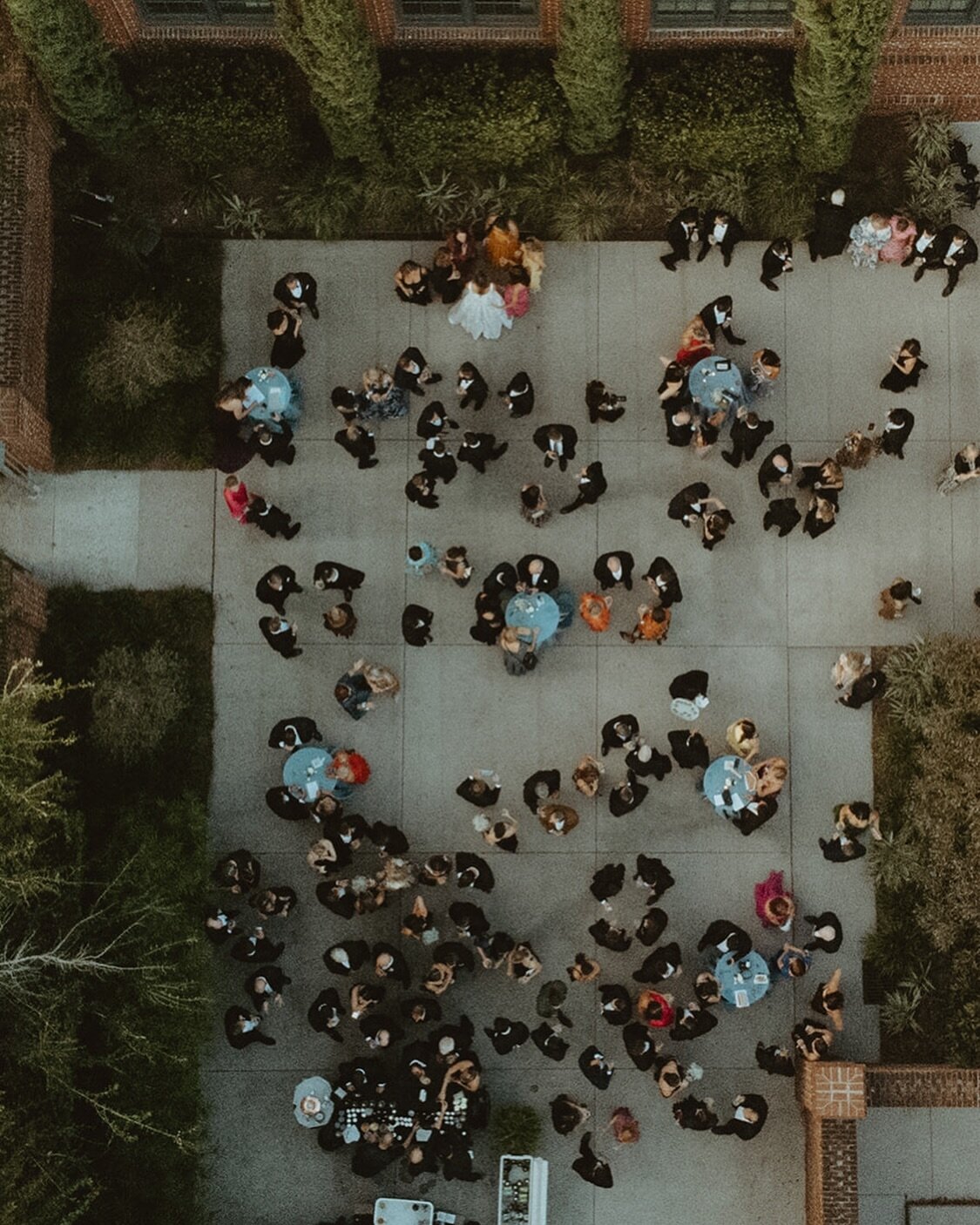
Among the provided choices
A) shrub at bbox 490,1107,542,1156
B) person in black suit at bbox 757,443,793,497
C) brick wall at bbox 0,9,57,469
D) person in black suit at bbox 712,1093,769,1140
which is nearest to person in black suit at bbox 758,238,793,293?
person in black suit at bbox 757,443,793,497

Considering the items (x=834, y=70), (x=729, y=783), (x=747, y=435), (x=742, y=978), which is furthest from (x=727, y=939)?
(x=834, y=70)

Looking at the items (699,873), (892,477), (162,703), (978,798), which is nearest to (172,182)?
(162,703)

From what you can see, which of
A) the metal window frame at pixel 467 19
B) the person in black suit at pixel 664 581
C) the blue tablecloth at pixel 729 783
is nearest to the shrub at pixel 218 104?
the metal window frame at pixel 467 19

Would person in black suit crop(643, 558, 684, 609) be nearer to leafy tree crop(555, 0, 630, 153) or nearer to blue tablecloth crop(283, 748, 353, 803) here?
blue tablecloth crop(283, 748, 353, 803)

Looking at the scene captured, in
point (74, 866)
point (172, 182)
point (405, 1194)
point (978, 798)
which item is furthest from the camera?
point (172, 182)

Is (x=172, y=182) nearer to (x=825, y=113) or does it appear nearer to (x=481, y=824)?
(x=825, y=113)

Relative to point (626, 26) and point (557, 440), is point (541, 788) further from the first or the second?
point (626, 26)

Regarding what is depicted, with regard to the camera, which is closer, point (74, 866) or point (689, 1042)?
point (74, 866)

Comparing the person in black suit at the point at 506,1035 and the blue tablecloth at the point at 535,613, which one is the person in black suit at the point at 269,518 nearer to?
the blue tablecloth at the point at 535,613
